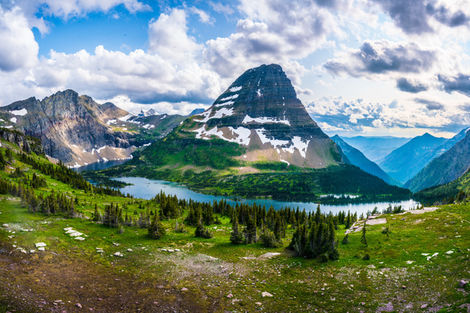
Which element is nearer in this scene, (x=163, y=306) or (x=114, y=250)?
(x=163, y=306)

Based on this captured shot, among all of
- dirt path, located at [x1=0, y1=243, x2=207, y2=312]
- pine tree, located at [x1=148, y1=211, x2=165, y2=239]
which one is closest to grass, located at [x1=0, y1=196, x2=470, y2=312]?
pine tree, located at [x1=148, y1=211, x2=165, y2=239]

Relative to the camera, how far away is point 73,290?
27438 mm

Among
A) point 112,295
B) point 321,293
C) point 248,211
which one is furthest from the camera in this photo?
point 248,211

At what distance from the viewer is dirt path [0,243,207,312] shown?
946 inches

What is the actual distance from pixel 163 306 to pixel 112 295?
572cm

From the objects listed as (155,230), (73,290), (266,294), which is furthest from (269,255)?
(73,290)

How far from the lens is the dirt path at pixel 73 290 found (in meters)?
24.0

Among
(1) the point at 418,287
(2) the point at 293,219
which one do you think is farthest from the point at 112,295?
(2) the point at 293,219

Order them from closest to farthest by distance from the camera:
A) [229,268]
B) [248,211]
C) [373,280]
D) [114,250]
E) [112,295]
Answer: [112,295]
[373,280]
[229,268]
[114,250]
[248,211]

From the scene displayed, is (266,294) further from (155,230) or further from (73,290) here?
(155,230)

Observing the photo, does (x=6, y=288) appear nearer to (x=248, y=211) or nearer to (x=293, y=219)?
(x=248, y=211)

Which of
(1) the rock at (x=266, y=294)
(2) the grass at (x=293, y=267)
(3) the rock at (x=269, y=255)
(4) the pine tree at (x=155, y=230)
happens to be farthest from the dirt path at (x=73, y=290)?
(4) the pine tree at (x=155, y=230)

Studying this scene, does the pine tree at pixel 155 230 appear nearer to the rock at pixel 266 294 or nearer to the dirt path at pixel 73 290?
the dirt path at pixel 73 290

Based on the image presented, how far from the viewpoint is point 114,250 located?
139 ft
